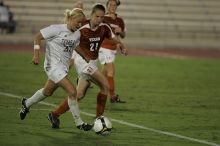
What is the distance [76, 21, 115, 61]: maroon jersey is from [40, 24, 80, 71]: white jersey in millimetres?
217

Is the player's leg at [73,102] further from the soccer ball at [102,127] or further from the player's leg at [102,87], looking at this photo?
the player's leg at [102,87]

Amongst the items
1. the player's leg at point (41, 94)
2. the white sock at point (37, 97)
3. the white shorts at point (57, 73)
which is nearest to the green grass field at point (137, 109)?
the player's leg at point (41, 94)

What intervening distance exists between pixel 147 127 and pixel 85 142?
6.09ft

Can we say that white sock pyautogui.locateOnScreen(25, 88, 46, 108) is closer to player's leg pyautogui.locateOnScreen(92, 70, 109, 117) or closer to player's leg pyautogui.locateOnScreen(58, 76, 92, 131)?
player's leg pyautogui.locateOnScreen(58, 76, 92, 131)

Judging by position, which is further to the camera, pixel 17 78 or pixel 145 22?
pixel 145 22

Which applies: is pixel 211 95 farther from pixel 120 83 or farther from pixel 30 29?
pixel 30 29

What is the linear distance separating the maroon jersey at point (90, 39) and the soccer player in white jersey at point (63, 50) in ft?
0.59

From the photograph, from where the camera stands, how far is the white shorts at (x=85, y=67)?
11031mm

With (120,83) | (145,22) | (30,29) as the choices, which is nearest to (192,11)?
(145,22)

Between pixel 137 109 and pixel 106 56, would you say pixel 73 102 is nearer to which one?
pixel 137 109

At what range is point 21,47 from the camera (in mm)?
28828

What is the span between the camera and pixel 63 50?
34.9ft

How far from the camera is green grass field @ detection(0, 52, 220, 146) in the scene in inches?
394

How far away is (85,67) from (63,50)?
2.01ft
